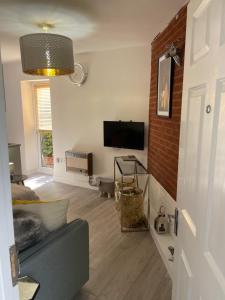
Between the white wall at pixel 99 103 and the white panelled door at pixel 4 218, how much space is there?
3239 millimetres

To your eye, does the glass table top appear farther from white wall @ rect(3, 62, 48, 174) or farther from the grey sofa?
white wall @ rect(3, 62, 48, 174)

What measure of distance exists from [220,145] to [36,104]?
5178mm

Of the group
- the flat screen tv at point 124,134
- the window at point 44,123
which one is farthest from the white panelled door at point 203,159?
the window at point 44,123

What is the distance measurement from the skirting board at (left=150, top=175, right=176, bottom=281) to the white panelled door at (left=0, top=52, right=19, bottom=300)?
1703mm

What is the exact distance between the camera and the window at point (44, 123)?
516 centimetres

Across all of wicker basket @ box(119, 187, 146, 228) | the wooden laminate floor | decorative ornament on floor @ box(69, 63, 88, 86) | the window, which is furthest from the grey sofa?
the window

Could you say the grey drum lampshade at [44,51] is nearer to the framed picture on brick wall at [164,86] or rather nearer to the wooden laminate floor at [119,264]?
the framed picture on brick wall at [164,86]

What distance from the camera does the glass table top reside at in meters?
3.12

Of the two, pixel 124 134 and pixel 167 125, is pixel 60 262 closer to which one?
pixel 167 125

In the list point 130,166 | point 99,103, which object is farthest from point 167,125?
point 99,103

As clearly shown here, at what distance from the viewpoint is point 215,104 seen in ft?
2.67

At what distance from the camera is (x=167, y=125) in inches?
107

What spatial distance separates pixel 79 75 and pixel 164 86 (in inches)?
79.9

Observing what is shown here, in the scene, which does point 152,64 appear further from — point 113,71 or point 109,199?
point 109,199
